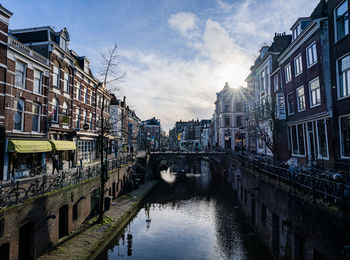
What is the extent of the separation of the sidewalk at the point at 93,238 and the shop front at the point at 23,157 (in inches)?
288

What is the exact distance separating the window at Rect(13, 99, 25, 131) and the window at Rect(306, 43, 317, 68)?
77.1ft

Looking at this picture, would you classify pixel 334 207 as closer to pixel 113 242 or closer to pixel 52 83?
pixel 113 242

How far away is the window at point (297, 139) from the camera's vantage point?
18527 millimetres

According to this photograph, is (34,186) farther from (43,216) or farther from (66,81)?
(66,81)

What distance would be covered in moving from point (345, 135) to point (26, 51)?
24461 mm

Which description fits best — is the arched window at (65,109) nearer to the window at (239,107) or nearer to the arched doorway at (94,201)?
the arched doorway at (94,201)

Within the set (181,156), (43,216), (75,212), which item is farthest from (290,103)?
(181,156)

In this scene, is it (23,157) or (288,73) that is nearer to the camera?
(23,157)

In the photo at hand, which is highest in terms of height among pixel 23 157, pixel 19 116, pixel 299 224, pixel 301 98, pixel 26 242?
pixel 301 98

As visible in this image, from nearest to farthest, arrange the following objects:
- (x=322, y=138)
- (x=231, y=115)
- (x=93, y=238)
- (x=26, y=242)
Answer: (x=26, y=242)
(x=93, y=238)
(x=322, y=138)
(x=231, y=115)

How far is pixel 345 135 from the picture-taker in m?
12.9

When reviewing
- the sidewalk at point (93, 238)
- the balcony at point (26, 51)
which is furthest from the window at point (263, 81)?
the balcony at point (26, 51)

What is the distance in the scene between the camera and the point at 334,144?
13.7 meters

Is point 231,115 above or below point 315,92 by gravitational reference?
above
